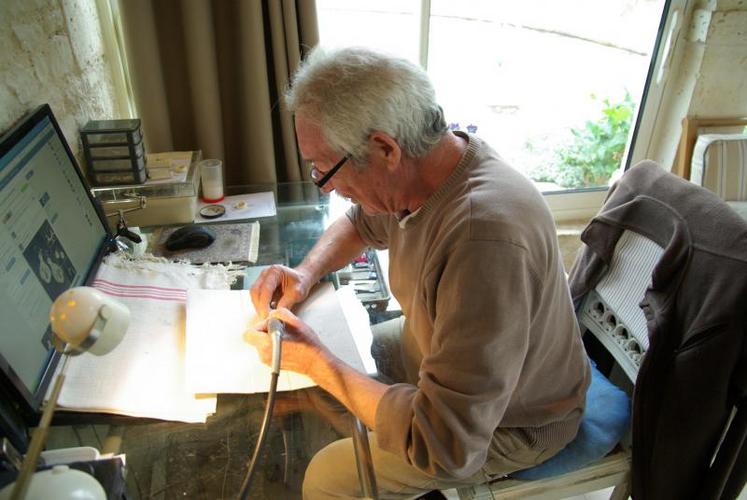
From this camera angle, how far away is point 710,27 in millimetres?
1932

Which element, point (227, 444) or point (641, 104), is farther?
point (641, 104)

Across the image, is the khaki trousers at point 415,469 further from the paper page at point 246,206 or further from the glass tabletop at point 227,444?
the paper page at point 246,206

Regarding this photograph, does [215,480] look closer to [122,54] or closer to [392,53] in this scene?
[392,53]

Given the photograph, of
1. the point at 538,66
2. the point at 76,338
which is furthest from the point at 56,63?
the point at 538,66

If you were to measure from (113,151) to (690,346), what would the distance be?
4.29 feet

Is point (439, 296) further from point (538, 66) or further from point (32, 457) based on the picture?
point (538, 66)

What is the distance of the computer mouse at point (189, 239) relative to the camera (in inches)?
49.2

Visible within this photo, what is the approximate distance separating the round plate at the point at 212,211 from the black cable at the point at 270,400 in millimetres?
612

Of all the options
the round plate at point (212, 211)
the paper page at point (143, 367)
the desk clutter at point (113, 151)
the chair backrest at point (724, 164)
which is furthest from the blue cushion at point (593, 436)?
the chair backrest at point (724, 164)

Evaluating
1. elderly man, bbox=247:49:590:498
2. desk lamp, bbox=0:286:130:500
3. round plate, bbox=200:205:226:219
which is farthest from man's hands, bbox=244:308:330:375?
round plate, bbox=200:205:226:219

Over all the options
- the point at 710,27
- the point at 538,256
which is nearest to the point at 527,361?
the point at 538,256

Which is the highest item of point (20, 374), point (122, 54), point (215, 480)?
point (122, 54)

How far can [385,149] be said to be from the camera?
87cm

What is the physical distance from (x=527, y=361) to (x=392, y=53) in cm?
58
